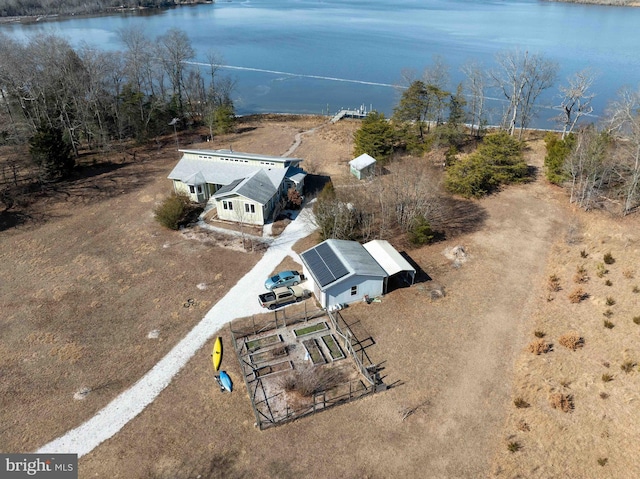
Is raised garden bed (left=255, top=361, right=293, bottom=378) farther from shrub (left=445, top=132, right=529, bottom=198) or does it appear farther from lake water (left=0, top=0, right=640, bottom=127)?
lake water (left=0, top=0, right=640, bottom=127)

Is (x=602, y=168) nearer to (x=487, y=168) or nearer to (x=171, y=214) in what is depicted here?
(x=487, y=168)

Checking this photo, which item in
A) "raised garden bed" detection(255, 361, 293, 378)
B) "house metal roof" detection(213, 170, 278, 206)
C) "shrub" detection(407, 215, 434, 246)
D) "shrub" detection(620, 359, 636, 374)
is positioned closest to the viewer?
"shrub" detection(620, 359, 636, 374)

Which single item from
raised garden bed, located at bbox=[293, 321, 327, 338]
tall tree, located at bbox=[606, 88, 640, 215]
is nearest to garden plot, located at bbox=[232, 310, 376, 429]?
raised garden bed, located at bbox=[293, 321, 327, 338]

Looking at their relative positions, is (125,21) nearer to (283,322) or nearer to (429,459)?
(283,322)

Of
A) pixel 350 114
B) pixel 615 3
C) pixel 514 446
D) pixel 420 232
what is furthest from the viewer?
pixel 615 3

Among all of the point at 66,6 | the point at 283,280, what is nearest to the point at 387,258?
the point at 283,280

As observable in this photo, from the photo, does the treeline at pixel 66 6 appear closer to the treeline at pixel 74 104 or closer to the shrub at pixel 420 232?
the treeline at pixel 74 104
